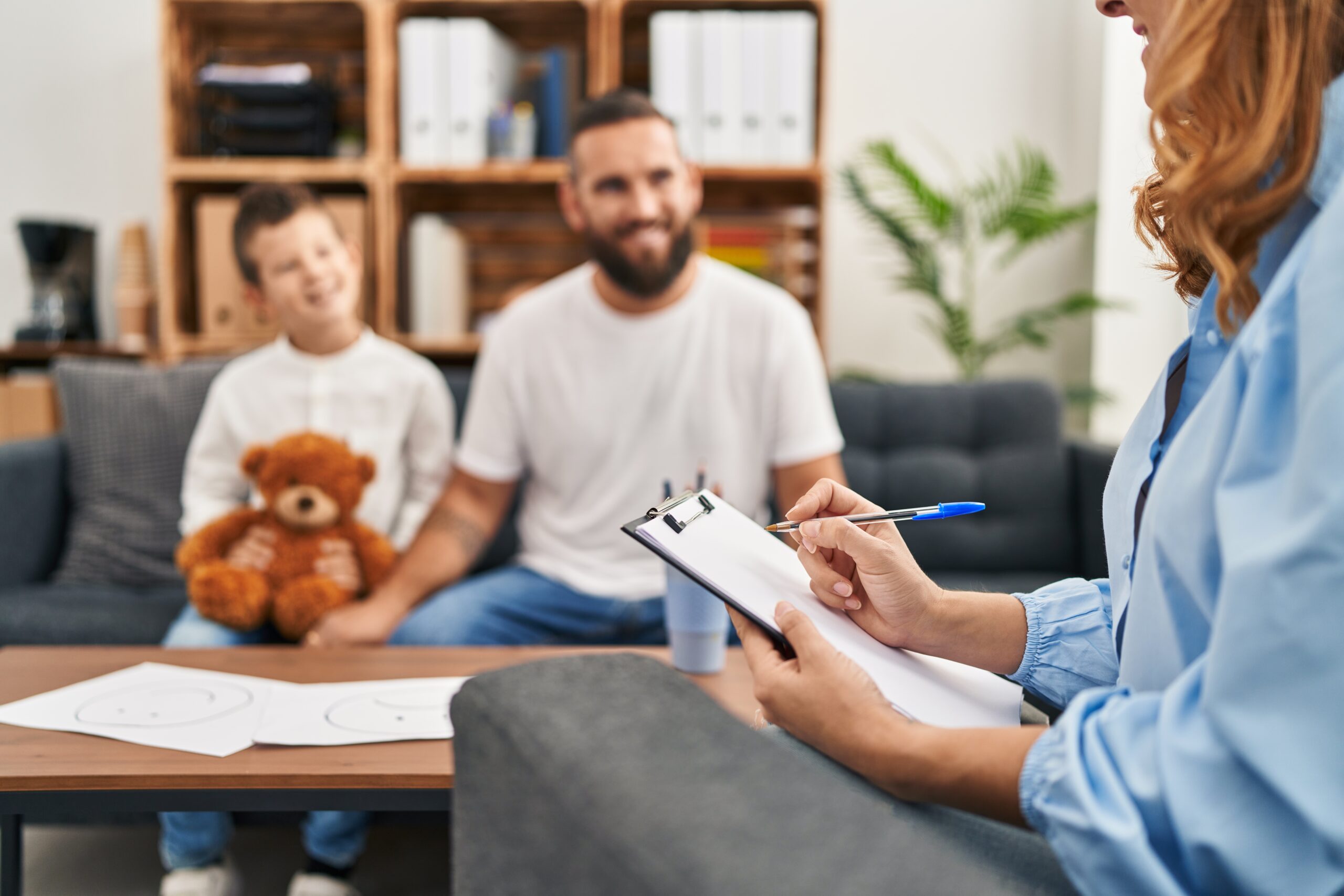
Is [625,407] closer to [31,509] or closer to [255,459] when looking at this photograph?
[255,459]

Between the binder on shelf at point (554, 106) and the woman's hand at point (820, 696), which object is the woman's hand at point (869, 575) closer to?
the woman's hand at point (820, 696)

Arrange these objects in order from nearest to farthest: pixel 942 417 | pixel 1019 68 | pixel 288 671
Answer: pixel 288 671, pixel 942 417, pixel 1019 68

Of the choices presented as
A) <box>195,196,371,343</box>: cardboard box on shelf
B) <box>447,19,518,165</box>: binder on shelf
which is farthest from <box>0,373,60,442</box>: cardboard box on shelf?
<box>447,19,518,165</box>: binder on shelf

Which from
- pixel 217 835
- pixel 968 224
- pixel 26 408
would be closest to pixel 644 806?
pixel 217 835

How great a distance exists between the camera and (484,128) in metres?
2.36

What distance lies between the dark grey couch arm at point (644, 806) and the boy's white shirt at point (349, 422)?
1316 mm

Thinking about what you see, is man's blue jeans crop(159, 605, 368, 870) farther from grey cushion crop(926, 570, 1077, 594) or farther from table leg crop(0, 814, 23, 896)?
grey cushion crop(926, 570, 1077, 594)

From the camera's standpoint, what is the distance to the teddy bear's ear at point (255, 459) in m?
1.51

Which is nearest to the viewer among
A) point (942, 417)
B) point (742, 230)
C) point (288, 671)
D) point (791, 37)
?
point (288, 671)

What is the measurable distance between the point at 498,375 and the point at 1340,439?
57.9 inches

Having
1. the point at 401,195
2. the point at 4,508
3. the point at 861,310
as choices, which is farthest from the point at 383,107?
the point at 861,310

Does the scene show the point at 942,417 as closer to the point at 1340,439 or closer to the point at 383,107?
the point at 383,107

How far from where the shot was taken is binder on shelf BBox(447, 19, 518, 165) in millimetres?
2303

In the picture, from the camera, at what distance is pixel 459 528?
164 centimetres
